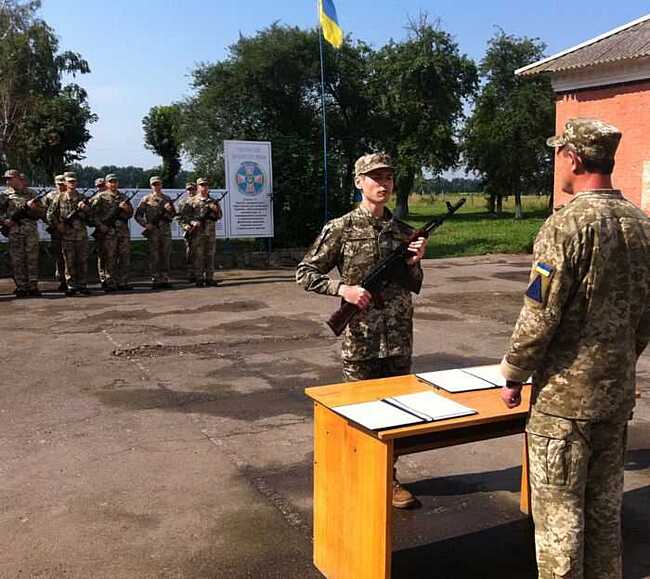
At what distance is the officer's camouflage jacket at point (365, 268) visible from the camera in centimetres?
374

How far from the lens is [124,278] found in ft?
42.3

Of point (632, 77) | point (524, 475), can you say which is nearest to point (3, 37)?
point (632, 77)

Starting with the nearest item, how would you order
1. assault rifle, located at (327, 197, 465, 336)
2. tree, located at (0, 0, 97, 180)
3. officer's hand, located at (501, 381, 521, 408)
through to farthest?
officer's hand, located at (501, 381, 521, 408), assault rifle, located at (327, 197, 465, 336), tree, located at (0, 0, 97, 180)

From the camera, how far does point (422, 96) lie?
34969mm

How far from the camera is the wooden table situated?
2.73m

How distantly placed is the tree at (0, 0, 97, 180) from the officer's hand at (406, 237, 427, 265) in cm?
2019

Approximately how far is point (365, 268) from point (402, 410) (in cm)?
104

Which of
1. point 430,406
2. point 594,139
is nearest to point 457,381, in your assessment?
point 430,406

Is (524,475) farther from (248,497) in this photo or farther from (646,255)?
(646,255)

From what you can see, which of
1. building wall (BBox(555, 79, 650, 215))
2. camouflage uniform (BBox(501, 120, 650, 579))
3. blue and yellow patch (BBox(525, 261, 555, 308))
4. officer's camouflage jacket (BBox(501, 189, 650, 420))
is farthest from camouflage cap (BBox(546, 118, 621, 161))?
building wall (BBox(555, 79, 650, 215))

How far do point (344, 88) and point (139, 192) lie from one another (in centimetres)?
1266

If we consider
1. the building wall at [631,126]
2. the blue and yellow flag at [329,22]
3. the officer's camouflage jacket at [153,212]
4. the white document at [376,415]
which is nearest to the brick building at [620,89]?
the building wall at [631,126]

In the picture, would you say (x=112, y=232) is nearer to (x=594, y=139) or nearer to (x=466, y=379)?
(x=466, y=379)

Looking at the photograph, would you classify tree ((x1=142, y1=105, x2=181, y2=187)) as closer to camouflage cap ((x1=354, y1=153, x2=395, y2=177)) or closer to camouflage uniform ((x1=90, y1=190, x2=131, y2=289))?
camouflage uniform ((x1=90, y1=190, x2=131, y2=289))
